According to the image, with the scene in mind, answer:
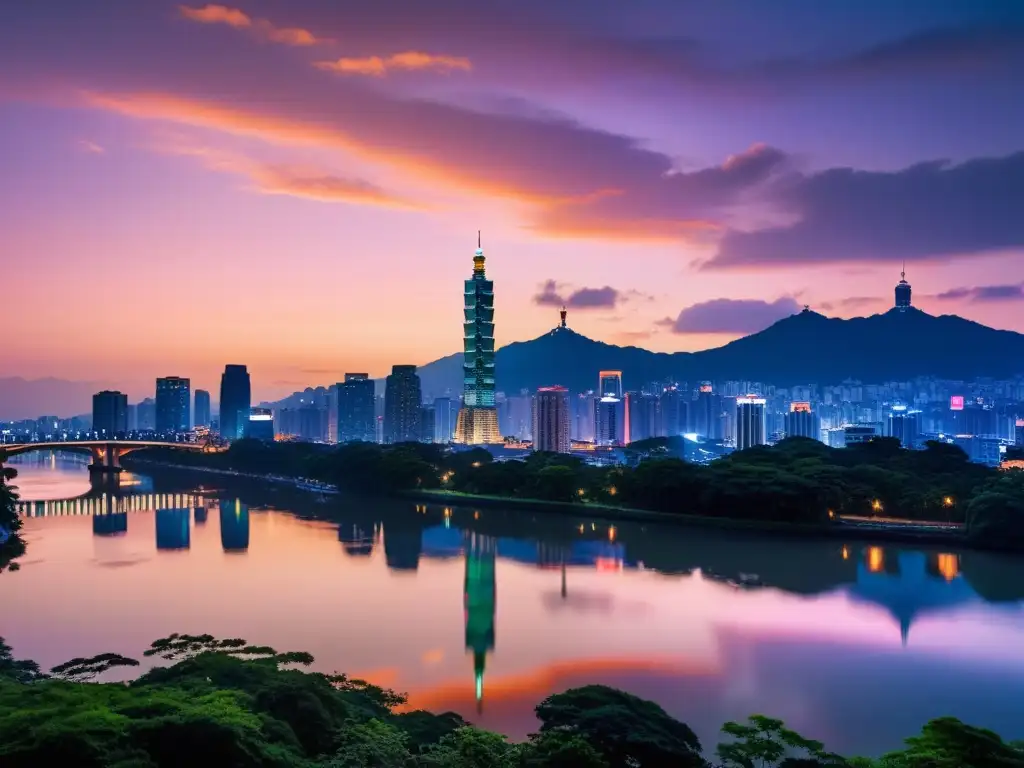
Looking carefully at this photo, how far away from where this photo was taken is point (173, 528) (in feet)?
75.2

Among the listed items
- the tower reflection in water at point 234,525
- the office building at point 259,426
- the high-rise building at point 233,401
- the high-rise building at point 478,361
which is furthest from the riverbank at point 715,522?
the high-rise building at point 233,401

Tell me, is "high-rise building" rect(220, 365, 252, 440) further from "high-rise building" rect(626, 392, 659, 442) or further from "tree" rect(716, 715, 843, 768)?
"tree" rect(716, 715, 843, 768)

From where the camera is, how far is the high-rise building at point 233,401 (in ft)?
294

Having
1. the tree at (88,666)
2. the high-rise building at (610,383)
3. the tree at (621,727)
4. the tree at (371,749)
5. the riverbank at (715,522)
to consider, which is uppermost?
the high-rise building at (610,383)

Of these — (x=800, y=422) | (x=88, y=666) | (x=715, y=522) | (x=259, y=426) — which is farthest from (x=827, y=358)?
(x=88, y=666)

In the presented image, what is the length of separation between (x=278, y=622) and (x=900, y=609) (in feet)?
30.8

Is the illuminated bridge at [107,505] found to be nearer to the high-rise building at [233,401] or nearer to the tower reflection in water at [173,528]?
the tower reflection in water at [173,528]

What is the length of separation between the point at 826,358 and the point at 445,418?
1461 inches

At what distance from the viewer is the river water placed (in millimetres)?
9336

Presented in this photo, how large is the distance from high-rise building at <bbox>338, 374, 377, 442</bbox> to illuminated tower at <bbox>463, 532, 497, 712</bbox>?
61.2 metres

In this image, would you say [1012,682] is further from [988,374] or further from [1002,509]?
[988,374]

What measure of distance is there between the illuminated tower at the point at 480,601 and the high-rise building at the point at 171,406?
79.6 m

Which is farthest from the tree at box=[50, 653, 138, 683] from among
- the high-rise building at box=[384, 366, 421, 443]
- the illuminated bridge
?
the high-rise building at box=[384, 366, 421, 443]

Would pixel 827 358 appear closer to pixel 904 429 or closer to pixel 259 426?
pixel 904 429
